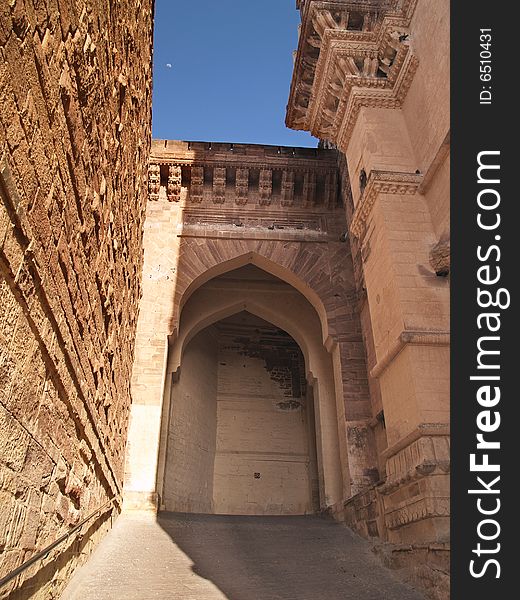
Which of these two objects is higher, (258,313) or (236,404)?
(258,313)

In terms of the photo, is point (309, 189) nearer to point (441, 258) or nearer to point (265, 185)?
point (265, 185)

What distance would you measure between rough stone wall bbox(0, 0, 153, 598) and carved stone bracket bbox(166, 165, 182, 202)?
18.0 feet

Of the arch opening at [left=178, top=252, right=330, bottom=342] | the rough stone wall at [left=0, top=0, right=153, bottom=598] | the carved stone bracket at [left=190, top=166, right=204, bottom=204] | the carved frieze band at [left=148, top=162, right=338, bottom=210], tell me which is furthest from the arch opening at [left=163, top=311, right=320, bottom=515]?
the rough stone wall at [left=0, top=0, right=153, bottom=598]

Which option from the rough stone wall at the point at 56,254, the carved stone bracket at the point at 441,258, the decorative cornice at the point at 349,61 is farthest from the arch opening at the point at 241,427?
the carved stone bracket at the point at 441,258

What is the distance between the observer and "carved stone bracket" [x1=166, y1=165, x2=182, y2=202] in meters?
9.47

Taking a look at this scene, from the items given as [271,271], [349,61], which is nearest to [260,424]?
[271,271]

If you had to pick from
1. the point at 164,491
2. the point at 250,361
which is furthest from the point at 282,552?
the point at 250,361

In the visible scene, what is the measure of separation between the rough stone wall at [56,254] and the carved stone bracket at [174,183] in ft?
18.0

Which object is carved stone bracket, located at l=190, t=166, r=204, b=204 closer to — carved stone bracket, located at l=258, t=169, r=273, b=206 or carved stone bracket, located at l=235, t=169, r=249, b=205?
carved stone bracket, located at l=235, t=169, r=249, b=205

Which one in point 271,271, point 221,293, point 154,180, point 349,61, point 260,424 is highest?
point 349,61

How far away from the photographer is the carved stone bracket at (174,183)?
9.47 m

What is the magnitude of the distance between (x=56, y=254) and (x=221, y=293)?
7931 mm

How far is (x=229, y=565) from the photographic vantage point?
4.84m

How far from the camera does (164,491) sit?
27.6ft
